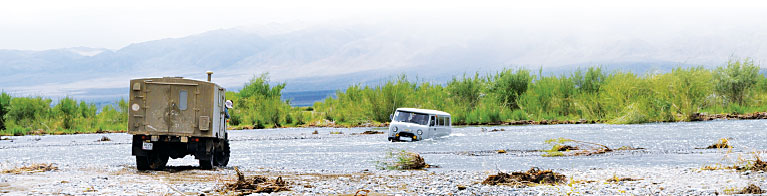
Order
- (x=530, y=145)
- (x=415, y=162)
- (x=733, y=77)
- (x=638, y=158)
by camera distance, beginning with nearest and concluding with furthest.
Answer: (x=415, y=162), (x=638, y=158), (x=530, y=145), (x=733, y=77)

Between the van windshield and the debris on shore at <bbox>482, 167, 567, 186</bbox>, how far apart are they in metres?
18.1

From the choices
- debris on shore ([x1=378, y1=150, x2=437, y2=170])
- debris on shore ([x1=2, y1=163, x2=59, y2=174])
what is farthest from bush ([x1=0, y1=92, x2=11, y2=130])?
debris on shore ([x1=378, y1=150, x2=437, y2=170])

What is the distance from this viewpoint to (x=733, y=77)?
53.2m

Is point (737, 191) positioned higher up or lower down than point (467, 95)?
lower down

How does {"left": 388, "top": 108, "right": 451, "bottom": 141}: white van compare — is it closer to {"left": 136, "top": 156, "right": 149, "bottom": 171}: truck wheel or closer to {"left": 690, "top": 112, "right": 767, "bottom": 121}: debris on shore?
{"left": 136, "top": 156, "right": 149, "bottom": 171}: truck wheel

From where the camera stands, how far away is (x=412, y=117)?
107 feet

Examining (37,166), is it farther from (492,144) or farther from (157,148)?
(492,144)

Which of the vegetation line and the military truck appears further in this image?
the vegetation line

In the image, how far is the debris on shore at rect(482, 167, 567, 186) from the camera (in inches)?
548

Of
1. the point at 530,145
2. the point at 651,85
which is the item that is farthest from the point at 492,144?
the point at 651,85

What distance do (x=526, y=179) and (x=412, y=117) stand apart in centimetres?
1856

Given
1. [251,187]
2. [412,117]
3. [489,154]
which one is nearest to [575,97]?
[412,117]

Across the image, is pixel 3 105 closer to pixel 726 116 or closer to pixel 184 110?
pixel 184 110

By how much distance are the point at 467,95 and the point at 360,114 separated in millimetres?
8733
